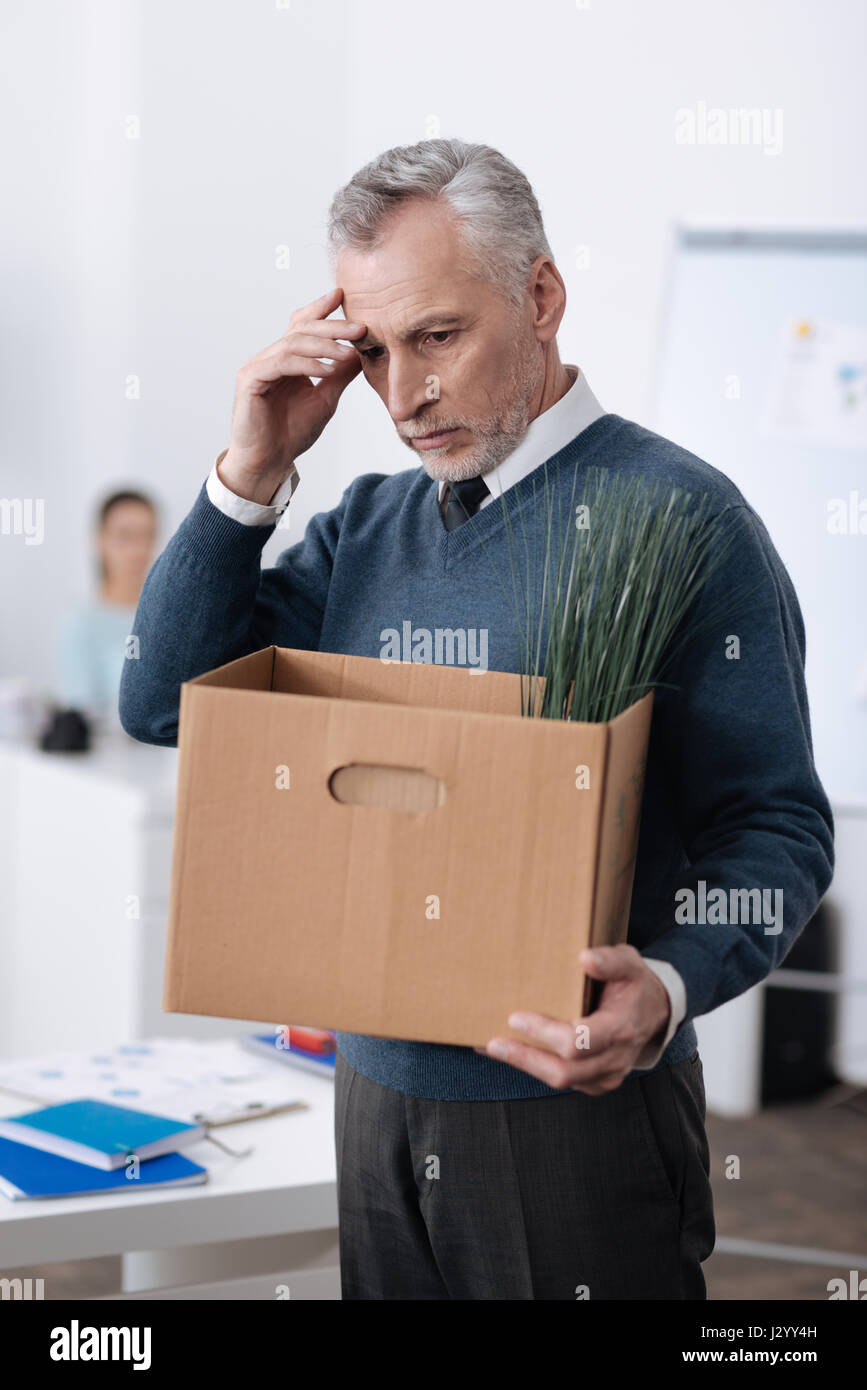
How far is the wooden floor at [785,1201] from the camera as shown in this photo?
2680 mm

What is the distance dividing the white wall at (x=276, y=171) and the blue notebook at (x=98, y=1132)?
98.4 inches

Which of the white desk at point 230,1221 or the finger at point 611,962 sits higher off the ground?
the finger at point 611,962

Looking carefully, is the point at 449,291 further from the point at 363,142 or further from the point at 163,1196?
the point at 363,142

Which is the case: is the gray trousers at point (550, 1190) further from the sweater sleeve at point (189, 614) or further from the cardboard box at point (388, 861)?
the sweater sleeve at point (189, 614)

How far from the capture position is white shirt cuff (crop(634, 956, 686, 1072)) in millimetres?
974

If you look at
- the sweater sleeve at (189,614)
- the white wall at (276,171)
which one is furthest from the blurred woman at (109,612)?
the sweater sleeve at (189,614)

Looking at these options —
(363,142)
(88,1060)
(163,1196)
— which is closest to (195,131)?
(363,142)

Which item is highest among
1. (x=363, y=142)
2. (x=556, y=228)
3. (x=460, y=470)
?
(x=363, y=142)

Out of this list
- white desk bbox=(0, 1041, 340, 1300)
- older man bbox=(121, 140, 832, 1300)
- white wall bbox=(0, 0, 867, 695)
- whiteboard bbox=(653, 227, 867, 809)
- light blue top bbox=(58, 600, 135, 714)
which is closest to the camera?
older man bbox=(121, 140, 832, 1300)

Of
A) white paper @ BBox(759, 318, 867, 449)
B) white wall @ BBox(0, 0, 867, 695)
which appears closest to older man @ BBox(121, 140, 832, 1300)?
white paper @ BBox(759, 318, 867, 449)

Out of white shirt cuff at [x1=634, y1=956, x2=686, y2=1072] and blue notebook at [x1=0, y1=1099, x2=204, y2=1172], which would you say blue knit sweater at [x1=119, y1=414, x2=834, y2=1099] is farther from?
blue notebook at [x1=0, y1=1099, x2=204, y2=1172]

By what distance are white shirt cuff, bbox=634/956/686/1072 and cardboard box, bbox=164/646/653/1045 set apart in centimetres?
5

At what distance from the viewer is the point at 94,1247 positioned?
53.7 inches

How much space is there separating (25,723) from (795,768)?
2837mm
